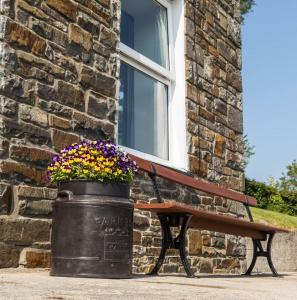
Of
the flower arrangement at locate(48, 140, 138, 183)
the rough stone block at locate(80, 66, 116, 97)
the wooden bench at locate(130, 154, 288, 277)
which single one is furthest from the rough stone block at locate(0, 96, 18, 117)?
the wooden bench at locate(130, 154, 288, 277)

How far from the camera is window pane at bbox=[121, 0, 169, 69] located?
6270mm

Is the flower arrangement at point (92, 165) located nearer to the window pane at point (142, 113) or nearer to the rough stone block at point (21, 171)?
the rough stone block at point (21, 171)

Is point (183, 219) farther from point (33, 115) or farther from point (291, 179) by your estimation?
point (291, 179)

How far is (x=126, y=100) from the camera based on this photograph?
6043mm

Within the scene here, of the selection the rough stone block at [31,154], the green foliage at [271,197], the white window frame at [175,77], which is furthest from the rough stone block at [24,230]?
the green foliage at [271,197]

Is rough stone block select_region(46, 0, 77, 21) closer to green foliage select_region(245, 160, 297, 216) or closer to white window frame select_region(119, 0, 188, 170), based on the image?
white window frame select_region(119, 0, 188, 170)

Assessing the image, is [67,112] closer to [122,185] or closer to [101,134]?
[101,134]

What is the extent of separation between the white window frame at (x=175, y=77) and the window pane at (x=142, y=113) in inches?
2.5

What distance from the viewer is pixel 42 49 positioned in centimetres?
468

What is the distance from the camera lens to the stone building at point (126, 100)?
435cm

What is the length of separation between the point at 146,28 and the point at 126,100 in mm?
989

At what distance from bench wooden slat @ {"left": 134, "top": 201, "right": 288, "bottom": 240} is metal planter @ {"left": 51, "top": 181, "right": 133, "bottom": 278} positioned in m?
0.37

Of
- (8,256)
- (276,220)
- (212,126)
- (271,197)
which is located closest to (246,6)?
(271,197)

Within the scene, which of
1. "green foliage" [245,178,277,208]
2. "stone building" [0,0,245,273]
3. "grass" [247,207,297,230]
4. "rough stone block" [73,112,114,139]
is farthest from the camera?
"green foliage" [245,178,277,208]
